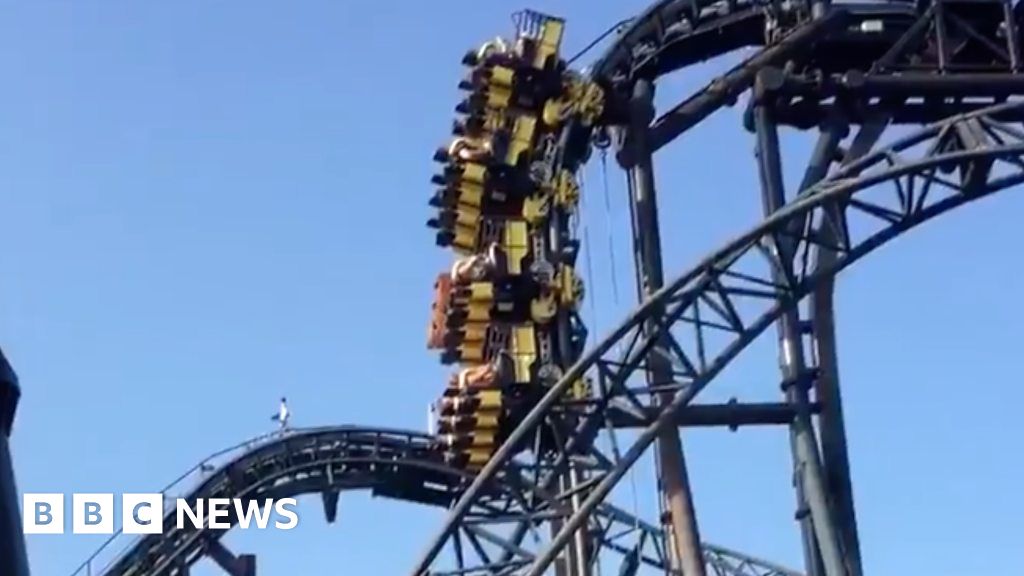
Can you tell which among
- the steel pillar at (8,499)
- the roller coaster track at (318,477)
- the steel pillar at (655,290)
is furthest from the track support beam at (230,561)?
the steel pillar at (8,499)

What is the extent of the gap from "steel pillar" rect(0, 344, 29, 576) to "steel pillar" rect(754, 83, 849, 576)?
1564 cm

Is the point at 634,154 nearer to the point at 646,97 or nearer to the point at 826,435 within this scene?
the point at 646,97

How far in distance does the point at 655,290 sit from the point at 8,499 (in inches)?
665

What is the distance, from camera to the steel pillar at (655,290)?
2325 centimetres

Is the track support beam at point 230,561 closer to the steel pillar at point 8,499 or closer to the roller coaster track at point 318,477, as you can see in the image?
the roller coaster track at point 318,477

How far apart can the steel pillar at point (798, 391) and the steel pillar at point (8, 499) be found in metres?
15.6

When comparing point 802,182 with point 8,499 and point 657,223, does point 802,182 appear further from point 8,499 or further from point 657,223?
point 8,499

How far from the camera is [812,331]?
2462 centimetres

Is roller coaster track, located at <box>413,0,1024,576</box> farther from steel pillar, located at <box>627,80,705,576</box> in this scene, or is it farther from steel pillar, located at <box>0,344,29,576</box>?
steel pillar, located at <box>0,344,29,576</box>

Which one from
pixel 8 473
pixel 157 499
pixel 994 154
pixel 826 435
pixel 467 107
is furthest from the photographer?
pixel 157 499

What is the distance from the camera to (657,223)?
25.5 metres

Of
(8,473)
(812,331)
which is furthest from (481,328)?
(8,473)

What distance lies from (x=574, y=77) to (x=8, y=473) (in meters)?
17.8

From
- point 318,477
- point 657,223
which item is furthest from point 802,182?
point 318,477
